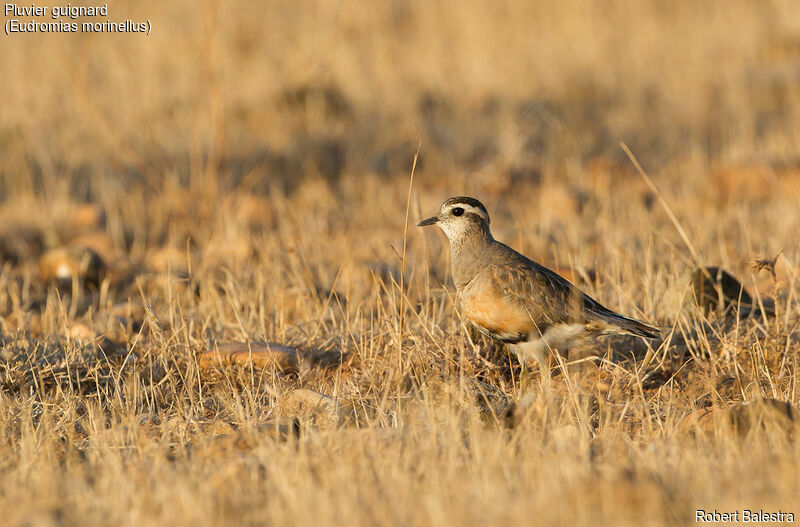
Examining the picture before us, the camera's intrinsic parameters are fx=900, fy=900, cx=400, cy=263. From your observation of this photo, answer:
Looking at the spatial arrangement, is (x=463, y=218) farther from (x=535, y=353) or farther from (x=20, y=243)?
(x=20, y=243)

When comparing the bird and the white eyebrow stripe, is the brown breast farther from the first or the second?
the white eyebrow stripe

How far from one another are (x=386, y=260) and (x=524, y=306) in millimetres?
3279

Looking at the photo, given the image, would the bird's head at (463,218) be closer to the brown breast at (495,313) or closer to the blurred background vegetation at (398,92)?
the brown breast at (495,313)

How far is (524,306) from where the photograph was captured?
511 cm

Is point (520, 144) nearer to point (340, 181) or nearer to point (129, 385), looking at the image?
point (340, 181)

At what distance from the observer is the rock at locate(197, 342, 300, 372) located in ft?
18.0

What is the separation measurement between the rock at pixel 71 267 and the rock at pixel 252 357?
262 cm

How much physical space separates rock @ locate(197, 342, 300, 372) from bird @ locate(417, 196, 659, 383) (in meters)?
1.16

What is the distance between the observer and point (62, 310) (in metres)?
6.12

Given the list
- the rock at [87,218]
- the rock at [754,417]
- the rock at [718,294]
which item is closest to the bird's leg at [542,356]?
the rock at [754,417]

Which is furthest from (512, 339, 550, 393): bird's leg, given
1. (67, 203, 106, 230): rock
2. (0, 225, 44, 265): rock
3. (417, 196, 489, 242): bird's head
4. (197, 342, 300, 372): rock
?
(67, 203, 106, 230): rock

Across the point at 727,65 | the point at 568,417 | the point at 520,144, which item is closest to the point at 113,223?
the point at 520,144

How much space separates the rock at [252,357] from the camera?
5.49m

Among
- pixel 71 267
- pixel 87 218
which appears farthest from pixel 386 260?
pixel 87 218
